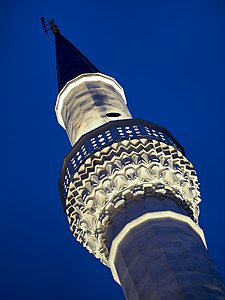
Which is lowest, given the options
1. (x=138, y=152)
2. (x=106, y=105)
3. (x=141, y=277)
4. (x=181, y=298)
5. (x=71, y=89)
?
(x=181, y=298)

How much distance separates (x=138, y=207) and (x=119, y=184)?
0.60 metres

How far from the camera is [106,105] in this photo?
498 inches

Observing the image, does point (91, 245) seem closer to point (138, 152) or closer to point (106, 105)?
point (138, 152)

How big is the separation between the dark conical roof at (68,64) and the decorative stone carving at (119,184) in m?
4.01

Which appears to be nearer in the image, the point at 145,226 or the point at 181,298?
the point at 181,298

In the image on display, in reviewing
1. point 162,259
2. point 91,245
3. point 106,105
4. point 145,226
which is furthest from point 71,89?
point 162,259

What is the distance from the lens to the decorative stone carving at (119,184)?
1012 cm

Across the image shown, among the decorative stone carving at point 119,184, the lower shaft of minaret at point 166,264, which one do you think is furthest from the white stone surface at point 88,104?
A: the lower shaft of minaret at point 166,264

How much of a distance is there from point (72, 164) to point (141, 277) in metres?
3.11

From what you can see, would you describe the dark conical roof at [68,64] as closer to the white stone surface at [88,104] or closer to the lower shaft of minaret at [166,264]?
the white stone surface at [88,104]

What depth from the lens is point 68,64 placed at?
15.0 metres

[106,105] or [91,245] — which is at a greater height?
[106,105]

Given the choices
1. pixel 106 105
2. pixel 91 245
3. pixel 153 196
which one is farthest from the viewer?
pixel 106 105

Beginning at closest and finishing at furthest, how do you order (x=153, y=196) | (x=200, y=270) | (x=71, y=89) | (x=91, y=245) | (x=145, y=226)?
(x=200, y=270) < (x=145, y=226) < (x=153, y=196) < (x=91, y=245) < (x=71, y=89)
